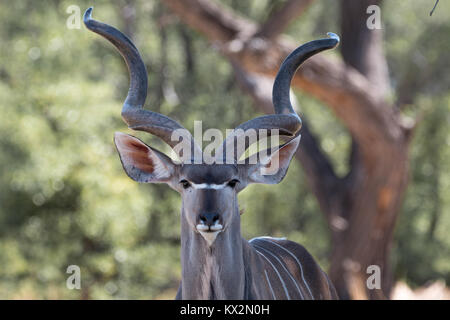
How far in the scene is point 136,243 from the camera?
423 inches

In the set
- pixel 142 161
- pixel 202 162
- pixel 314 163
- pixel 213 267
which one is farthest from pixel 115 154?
pixel 213 267

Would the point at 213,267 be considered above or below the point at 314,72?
below

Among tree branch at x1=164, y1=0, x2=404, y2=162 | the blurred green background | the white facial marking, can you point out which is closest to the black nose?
the white facial marking

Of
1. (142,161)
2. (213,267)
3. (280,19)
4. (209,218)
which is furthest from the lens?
(280,19)

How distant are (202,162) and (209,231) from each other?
31cm

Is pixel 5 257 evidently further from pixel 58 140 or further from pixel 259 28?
pixel 259 28

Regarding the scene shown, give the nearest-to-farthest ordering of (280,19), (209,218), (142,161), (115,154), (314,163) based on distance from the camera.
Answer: (209,218) < (142,161) < (280,19) < (314,163) < (115,154)

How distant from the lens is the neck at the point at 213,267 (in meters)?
2.63

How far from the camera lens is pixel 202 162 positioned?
2.72 meters

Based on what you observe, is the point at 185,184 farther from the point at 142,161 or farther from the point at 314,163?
the point at 314,163

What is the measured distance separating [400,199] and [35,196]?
4.60 metres

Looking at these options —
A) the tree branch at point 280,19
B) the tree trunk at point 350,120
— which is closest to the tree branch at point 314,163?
the tree trunk at point 350,120

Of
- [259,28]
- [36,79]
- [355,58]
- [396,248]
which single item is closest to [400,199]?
[355,58]

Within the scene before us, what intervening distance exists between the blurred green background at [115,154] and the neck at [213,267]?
5.36 metres
